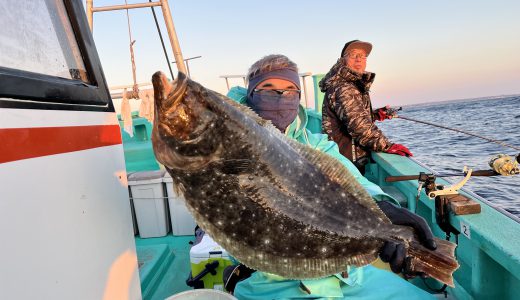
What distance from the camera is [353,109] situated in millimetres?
Answer: 6273

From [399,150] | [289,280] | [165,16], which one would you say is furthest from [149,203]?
[399,150]

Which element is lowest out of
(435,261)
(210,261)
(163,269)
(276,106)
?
(163,269)

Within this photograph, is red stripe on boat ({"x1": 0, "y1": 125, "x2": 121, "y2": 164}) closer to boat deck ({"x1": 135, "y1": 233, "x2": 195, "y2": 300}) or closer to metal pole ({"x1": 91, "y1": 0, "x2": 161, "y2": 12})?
boat deck ({"x1": 135, "y1": 233, "x2": 195, "y2": 300})

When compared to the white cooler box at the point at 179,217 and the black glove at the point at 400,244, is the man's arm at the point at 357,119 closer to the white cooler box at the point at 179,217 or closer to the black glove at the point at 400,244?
the white cooler box at the point at 179,217

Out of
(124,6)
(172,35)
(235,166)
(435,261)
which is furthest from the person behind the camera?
(124,6)

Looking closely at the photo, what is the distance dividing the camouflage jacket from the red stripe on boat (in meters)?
4.75

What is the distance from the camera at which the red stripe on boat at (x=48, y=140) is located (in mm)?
1502

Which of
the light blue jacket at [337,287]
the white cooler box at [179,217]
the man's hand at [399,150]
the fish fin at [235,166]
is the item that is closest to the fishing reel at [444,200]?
the light blue jacket at [337,287]

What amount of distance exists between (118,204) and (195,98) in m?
1.30

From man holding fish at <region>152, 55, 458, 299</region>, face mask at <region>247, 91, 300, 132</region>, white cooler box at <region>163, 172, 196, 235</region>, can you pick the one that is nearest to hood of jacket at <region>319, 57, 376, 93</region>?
white cooler box at <region>163, 172, 196, 235</region>

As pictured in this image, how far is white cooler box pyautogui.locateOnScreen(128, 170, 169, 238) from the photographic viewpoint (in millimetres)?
5871

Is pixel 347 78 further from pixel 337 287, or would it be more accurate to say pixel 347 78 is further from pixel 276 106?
pixel 337 287

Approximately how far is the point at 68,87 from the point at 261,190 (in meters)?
1.40

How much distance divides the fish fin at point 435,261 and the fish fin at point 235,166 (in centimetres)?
119
